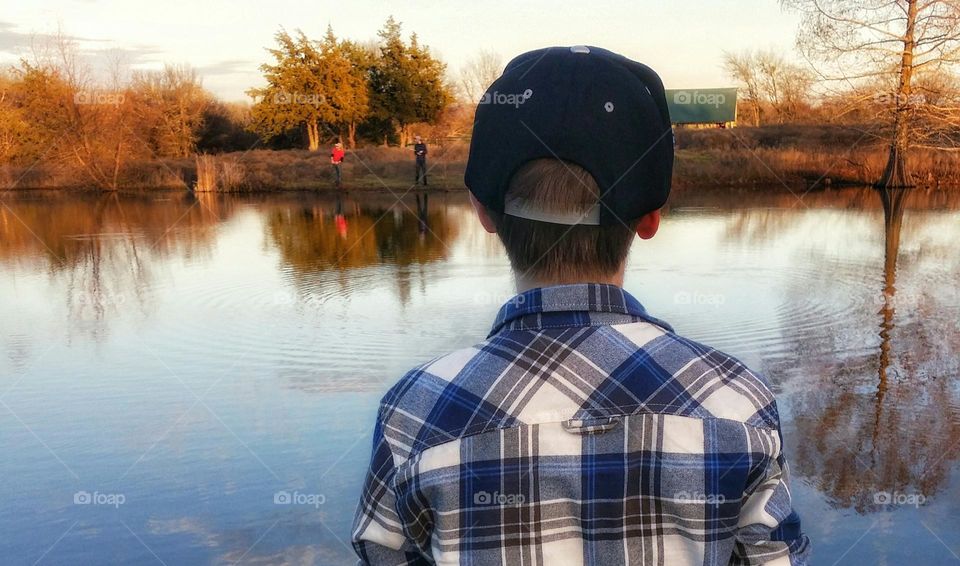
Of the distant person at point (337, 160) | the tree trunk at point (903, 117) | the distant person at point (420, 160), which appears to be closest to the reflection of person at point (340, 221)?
the distant person at point (420, 160)

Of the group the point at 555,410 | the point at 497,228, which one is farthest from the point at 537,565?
the point at 497,228

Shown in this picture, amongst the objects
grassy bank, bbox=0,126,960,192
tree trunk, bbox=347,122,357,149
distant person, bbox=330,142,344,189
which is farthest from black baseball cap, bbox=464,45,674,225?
tree trunk, bbox=347,122,357,149

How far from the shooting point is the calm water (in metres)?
3.06

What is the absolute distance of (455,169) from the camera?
23688 millimetres

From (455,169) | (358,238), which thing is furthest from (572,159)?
(455,169)

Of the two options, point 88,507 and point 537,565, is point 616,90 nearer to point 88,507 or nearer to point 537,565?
point 537,565

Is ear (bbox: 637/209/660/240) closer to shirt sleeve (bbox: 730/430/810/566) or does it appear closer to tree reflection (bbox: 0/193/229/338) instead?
shirt sleeve (bbox: 730/430/810/566)

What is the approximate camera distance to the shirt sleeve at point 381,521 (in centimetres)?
105

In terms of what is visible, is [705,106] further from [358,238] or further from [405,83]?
[358,238]

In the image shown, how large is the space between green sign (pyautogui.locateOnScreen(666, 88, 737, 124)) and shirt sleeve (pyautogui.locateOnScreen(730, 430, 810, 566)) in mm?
39396

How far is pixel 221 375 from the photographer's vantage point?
497 centimetres

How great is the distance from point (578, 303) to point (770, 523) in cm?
42

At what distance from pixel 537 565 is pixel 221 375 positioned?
4.34 meters

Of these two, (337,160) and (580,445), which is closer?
(580,445)
